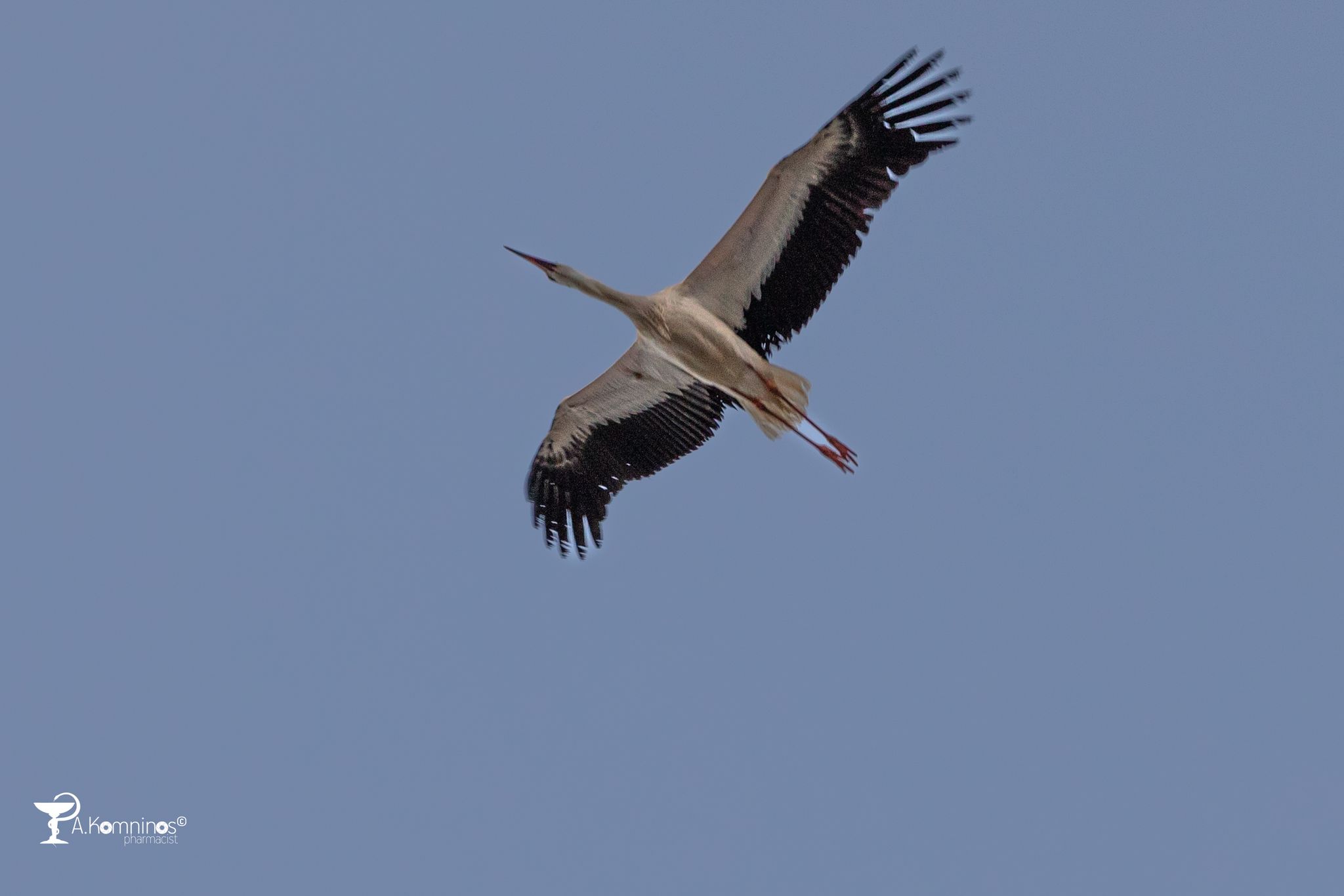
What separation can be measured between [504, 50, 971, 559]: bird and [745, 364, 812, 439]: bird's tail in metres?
0.01

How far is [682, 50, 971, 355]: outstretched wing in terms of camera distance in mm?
14562

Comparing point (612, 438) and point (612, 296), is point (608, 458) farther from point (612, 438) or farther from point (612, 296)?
point (612, 296)

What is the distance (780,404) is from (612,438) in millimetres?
2159

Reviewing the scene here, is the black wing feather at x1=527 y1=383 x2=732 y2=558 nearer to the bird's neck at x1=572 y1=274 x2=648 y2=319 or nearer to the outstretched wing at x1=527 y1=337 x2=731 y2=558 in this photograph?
the outstretched wing at x1=527 y1=337 x2=731 y2=558

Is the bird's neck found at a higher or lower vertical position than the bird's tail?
higher

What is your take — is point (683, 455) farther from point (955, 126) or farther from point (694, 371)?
point (955, 126)

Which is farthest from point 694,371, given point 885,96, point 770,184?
point 885,96

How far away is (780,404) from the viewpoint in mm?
15570

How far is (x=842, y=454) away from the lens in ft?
52.3

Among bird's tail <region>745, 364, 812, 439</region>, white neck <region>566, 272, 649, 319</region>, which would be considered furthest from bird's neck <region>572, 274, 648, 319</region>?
bird's tail <region>745, 364, 812, 439</region>

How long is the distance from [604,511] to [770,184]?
3.95m

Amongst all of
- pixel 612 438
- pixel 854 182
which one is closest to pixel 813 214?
pixel 854 182

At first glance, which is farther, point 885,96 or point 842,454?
point 842,454

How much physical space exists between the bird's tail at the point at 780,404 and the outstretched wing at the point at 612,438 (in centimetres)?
87
